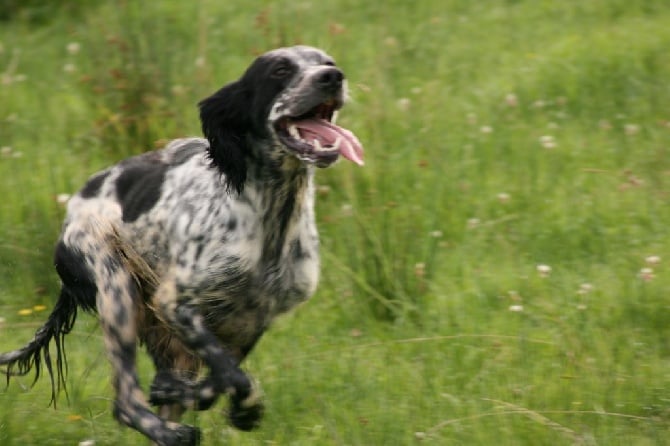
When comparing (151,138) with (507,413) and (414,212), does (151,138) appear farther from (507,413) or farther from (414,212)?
(507,413)

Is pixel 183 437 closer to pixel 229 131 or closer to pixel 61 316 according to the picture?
pixel 61 316

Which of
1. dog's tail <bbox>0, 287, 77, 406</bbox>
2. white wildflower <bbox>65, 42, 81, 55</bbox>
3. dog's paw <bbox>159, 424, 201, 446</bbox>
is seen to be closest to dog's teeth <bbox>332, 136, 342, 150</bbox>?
dog's paw <bbox>159, 424, 201, 446</bbox>

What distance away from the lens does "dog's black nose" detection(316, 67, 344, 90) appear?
14.8 ft

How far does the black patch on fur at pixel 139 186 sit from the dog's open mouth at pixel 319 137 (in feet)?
2.09

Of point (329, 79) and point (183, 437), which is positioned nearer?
point (329, 79)

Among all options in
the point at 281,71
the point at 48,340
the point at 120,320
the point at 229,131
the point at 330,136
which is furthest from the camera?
the point at 48,340

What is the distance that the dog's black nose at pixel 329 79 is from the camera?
450 cm

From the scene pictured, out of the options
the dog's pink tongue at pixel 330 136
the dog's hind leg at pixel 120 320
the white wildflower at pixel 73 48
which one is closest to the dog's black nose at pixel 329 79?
the dog's pink tongue at pixel 330 136

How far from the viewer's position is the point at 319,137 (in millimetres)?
4594

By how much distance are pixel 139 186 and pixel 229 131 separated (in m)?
0.51

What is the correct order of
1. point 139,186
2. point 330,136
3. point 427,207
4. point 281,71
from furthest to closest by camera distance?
point 427,207 < point 139,186 < point 281,71 < point 330,136

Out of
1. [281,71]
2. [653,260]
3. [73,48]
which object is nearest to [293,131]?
[281,71]

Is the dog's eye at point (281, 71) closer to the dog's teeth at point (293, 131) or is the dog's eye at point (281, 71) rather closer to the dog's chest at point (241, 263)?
the dog's teeth at point (293, 131)

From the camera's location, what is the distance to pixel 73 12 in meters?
9.51
